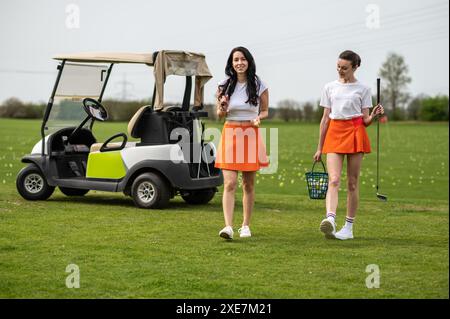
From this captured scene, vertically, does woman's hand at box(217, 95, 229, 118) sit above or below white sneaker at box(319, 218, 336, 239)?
above

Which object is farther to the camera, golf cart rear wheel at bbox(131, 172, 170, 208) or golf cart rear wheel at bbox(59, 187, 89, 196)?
golf cart rear wheel at bbox(59, 187, 89, 196)

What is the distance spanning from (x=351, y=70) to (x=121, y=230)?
9.31 ft

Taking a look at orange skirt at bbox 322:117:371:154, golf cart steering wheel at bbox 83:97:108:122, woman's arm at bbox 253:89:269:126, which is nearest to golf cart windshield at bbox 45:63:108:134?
golf cart steering wheel at bbox 83:97:108:122

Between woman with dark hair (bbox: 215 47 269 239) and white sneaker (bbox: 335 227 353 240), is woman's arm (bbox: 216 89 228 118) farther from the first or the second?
white sneaker (bbox: 335 227 353 240)

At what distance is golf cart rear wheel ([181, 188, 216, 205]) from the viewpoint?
11695 millimetres

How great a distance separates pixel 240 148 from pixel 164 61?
3.27 m

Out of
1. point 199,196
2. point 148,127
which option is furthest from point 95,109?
point 199,196

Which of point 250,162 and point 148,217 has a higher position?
point 250,162

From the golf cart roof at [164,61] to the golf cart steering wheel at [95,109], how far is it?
0.60m

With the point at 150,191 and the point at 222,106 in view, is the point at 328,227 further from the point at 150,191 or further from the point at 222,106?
the point at 150,191

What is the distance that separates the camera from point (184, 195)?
1178 cm

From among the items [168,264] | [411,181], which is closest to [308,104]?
[411,181]
